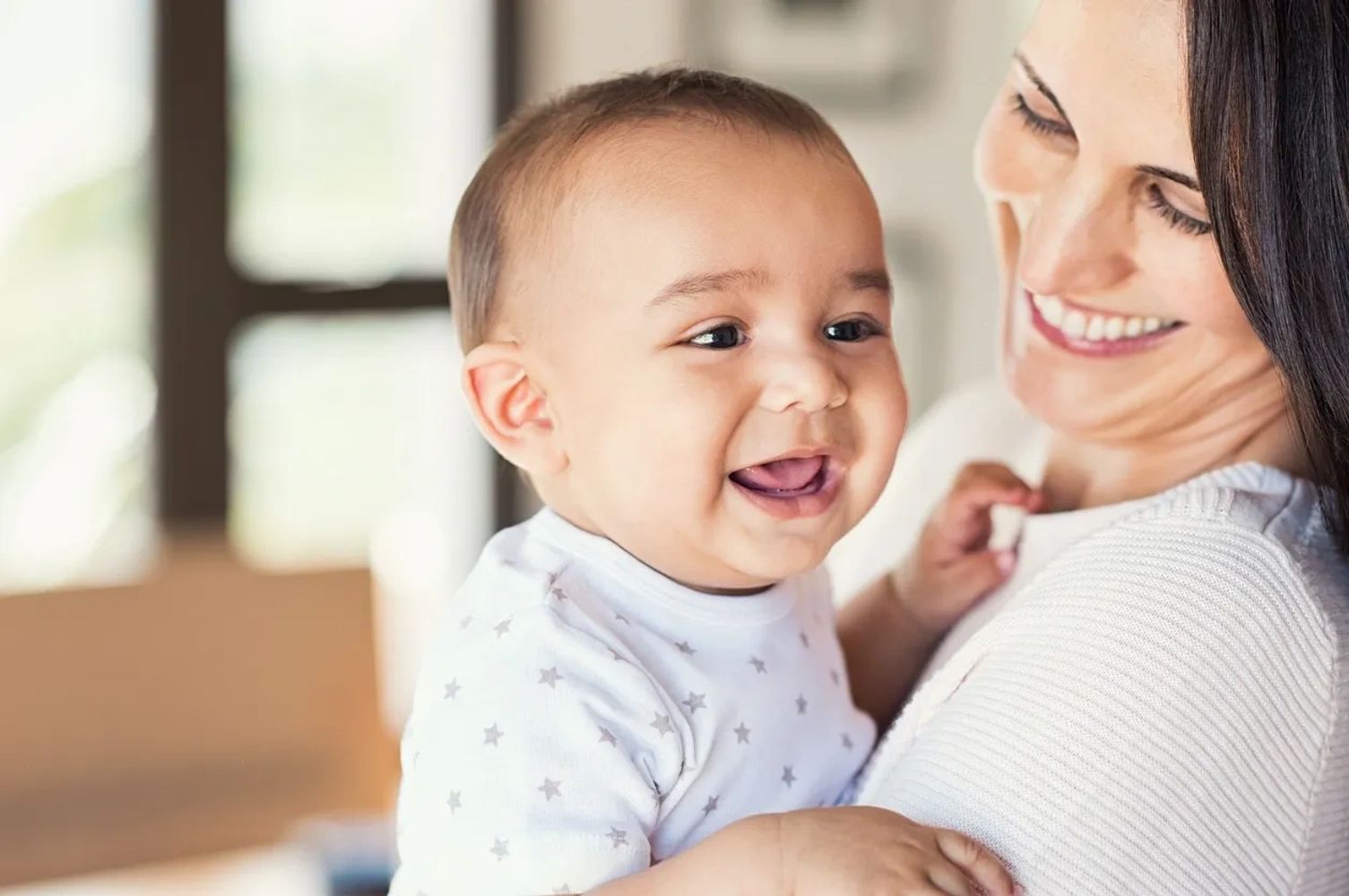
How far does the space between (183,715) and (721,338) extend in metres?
1.75

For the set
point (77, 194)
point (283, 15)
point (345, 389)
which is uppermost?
point (283, 15)

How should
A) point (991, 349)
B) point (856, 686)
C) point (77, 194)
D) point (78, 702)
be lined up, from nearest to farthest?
1. point (856, 686)
2. point (78, 702)
3. point (77, 194)
4. point (991, 349)

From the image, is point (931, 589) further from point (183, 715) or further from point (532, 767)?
point (183, 715)

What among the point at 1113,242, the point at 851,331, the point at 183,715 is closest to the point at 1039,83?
the point at 1113,242

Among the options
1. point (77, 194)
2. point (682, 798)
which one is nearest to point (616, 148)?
point (682, 798)

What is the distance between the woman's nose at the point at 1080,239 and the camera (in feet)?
3.84

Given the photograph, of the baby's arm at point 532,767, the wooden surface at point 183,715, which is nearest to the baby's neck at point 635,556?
the baby's arm at point 532,767

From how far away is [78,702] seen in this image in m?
2.49

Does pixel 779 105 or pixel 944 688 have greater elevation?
pixel 779 105

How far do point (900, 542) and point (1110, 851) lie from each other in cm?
62

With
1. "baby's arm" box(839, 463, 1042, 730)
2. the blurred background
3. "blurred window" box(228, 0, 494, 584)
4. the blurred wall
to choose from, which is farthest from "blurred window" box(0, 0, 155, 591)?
"baby's arm" box(839, 463, 1042, 730)

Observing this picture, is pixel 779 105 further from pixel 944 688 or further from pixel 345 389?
pixel 345 389

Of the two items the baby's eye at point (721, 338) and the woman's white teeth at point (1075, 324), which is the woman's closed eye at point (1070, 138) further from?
the baby's eye at point (721, 338)

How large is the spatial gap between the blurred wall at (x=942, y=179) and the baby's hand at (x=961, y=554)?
3191 millimetres
